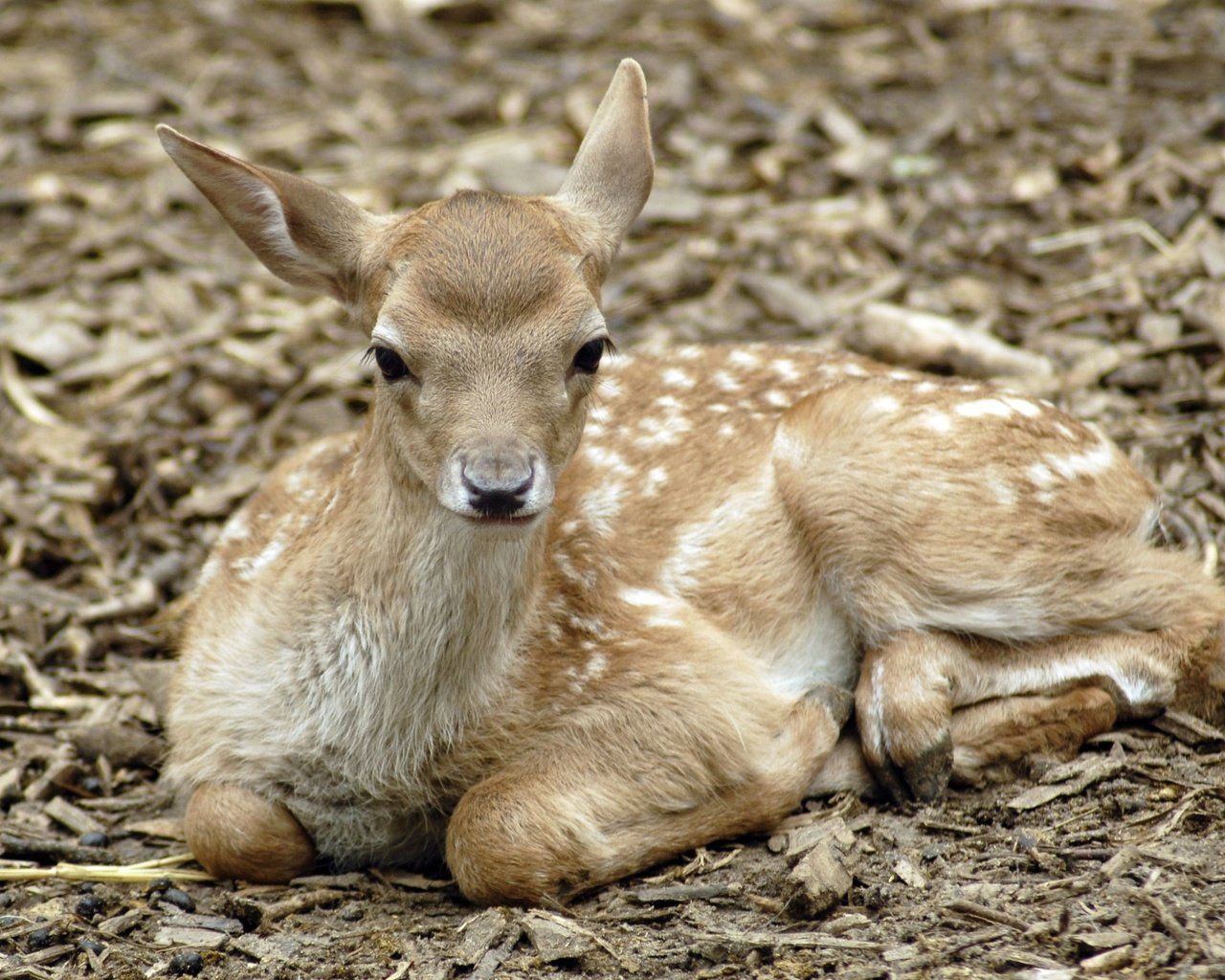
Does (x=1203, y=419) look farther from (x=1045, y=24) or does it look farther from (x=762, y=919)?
(x=1045, y=24)

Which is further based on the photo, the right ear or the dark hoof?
the dark hoof

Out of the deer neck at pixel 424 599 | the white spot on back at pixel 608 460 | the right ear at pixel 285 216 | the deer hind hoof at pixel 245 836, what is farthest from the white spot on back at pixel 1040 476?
the deer hind hoof at pixel 245 836

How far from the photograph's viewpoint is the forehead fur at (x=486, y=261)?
4508mm

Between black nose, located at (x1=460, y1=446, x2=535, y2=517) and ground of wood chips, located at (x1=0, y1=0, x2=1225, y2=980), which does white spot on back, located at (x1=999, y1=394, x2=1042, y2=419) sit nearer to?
ground of wood chips, located at (x1=0, y1=0, x2=1225, y2=980)

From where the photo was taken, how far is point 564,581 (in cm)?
527

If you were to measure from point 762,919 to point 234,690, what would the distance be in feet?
5.79

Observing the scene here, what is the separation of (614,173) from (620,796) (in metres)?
1.93

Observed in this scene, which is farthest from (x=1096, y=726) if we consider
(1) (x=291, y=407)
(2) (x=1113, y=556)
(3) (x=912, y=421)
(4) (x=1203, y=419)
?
(1) (x=291, y=407)

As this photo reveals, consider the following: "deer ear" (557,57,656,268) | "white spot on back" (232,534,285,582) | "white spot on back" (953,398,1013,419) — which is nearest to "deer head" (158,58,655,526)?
"deer ear" (557,57,656,268)

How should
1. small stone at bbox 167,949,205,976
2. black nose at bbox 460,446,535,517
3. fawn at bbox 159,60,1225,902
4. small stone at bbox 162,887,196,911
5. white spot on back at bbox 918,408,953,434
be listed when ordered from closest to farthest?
black nose at bbox 460,446,535,517 < small stone at bbox 167,949,205,976 < fawn at bbox 159,60,1225,902 < small stone at bbox 162,887,196,911 < white spot on back at bbox 918,408,953,434

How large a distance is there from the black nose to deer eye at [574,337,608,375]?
492 mm

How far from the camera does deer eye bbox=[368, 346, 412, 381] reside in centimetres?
454

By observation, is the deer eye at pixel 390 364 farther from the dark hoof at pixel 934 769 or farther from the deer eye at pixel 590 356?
the dark hoof at pixel 934 769

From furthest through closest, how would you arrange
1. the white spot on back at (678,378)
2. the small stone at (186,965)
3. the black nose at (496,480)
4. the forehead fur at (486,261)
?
the white spot on back at (678,378), the forehead fur at (486,261), the small stone at (186,965), the black nose at (496,480)
